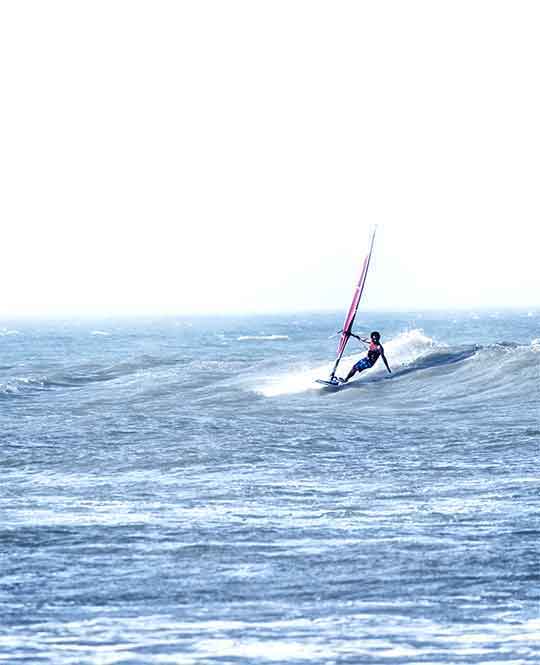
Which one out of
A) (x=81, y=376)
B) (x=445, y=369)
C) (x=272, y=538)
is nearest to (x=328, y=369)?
(x=445, y=369)

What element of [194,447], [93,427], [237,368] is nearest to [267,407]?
[93,427]

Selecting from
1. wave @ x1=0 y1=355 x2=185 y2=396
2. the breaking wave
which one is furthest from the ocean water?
wave @ x1=0 y1=355 x2=185 y2=396

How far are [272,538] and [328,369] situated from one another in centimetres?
2635

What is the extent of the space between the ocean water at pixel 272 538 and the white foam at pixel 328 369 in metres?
7.68

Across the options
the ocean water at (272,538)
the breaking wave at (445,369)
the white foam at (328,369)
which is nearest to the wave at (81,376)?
the white foam at (328,369)

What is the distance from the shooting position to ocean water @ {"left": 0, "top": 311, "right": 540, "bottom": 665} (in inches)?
286

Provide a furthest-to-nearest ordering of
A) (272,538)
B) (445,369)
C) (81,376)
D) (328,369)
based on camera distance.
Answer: (81,376)
(328,369)
(445,369)
(272,538)

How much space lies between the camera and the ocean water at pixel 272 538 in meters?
7.26

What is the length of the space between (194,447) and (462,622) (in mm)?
10252

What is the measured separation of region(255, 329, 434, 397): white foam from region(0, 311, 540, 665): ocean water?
7.68 metres

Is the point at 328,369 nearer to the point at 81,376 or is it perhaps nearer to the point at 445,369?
the point at 445,369

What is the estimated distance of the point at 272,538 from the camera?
396 inches

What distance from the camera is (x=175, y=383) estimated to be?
33.4m

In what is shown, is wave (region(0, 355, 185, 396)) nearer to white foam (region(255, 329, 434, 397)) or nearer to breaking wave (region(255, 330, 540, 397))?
white foam (region(255, 329, 434, 397))
